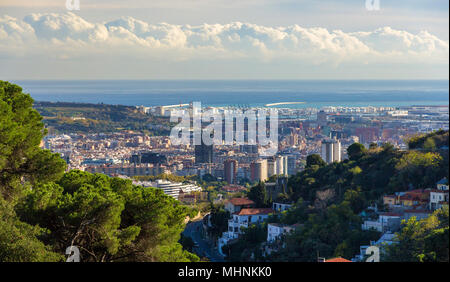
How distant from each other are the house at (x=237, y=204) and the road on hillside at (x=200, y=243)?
0.95 meters

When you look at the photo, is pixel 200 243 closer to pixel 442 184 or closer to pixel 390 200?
pixel 390 200

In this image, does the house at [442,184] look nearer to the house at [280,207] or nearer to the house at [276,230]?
the house at [276,230]

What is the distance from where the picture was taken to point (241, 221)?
50.4 ft

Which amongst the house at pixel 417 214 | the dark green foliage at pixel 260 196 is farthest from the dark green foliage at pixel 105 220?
the dark green foliage at pixel 260 196

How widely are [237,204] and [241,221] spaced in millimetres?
1238

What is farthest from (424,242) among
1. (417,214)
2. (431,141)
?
(431,141)

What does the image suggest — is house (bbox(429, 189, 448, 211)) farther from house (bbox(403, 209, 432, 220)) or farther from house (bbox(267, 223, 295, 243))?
house (bbox(267, 223, 295, 243))

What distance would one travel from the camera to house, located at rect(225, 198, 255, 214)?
16.4 meters

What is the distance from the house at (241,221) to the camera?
1516cm

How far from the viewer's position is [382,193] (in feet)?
43.9

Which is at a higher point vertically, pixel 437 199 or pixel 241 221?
pixel 437 199

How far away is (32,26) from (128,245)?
7448 mm

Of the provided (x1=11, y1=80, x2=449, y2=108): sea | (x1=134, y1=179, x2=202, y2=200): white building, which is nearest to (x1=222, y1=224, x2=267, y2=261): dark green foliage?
Result: (x1=134, y1=179, x2=202, y2=200): white building
